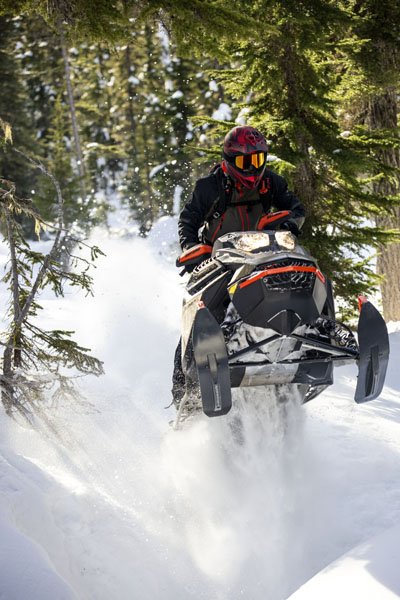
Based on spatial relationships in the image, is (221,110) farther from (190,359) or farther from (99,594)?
(99,594)

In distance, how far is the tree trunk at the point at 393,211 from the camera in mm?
11164

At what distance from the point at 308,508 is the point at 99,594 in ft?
6.28

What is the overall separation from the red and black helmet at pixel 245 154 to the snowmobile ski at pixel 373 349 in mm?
1589

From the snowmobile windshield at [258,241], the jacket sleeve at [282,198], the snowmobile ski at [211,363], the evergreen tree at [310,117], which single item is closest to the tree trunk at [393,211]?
the evergreen tree at [310,117]

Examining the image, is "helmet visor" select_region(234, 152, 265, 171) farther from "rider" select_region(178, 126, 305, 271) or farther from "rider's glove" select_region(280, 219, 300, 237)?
"rider's glove" select_region(280, 219, 300, 237)

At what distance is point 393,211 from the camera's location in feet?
36.6

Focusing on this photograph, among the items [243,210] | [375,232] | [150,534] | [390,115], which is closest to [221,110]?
[390,115]

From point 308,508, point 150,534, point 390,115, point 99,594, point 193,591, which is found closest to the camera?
point 99,594

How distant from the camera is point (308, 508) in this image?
5.29 meters

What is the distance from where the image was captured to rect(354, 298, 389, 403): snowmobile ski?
16.2ft

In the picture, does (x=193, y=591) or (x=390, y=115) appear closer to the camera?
(x=193, y=591)

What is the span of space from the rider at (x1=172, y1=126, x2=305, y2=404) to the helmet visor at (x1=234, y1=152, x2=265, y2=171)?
2cm

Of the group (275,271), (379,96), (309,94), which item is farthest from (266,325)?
(379,96)

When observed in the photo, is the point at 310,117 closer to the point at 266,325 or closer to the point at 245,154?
the point at 245,154
